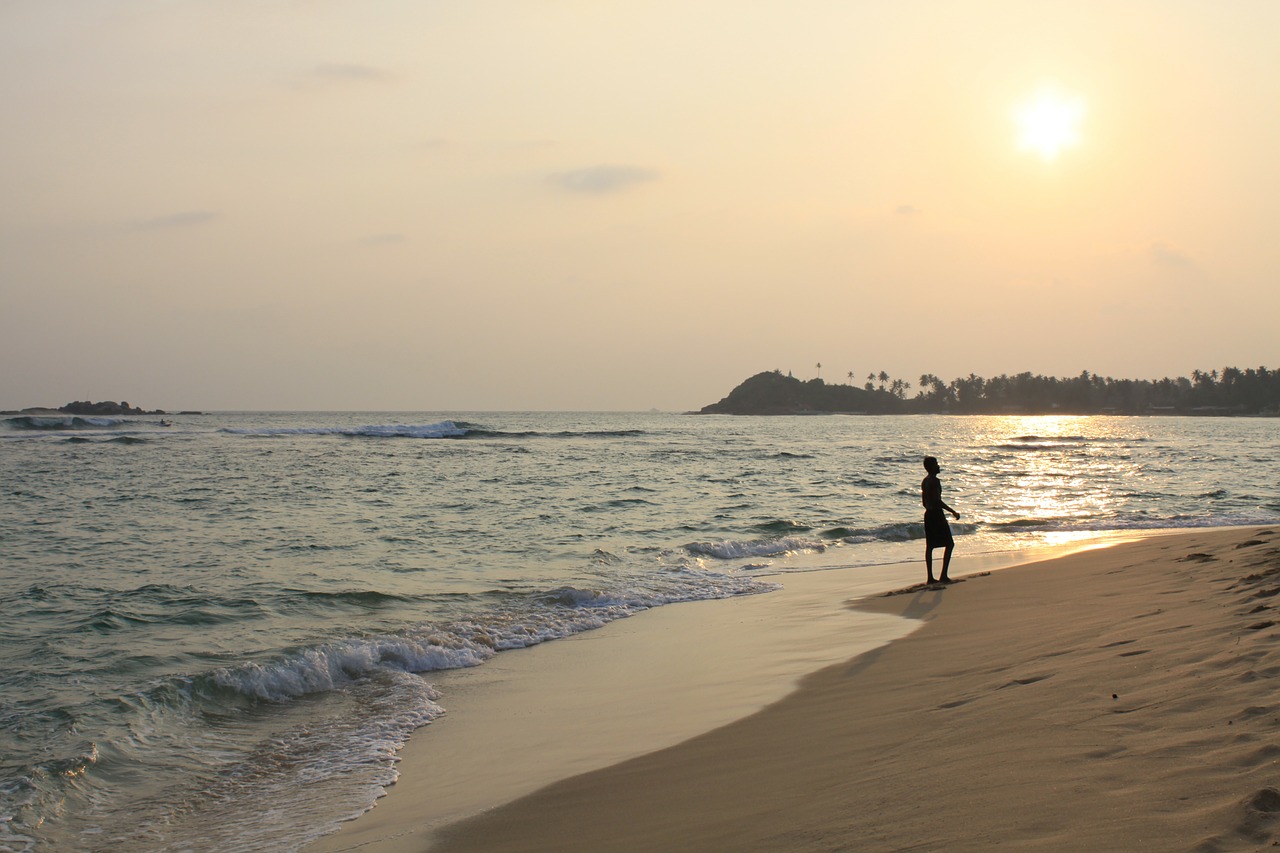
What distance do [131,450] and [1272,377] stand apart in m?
208

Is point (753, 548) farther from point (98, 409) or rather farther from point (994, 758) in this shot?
point (98, 409)

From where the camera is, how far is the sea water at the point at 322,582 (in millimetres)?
6277

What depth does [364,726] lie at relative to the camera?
7.49 meters

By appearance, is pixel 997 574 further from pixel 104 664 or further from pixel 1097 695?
pixel 104 664

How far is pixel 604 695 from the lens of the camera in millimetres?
7855

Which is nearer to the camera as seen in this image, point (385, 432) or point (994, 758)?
point (994, 758)

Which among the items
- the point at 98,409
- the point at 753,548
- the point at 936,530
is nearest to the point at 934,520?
the point at 936,530

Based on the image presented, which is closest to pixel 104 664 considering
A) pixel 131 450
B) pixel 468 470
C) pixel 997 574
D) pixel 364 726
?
pixel 364 726

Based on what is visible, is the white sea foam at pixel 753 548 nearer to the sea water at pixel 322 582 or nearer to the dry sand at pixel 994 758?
the sea water at pixel 322 582

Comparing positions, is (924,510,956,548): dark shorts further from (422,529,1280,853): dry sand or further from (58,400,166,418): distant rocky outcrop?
(58,400,166,418): distant rocky outcrop

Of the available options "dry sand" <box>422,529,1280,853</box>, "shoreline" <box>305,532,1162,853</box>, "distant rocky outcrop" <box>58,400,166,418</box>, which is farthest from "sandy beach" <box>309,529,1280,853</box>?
"distant rocky outcrop" <box>58,400,166,418</box>

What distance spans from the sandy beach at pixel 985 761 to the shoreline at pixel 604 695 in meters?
0.14

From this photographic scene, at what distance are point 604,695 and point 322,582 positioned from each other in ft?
24.1

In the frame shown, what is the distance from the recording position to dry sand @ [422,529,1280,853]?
3457 mm
